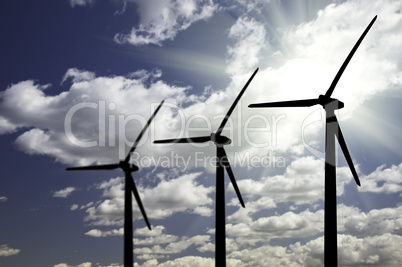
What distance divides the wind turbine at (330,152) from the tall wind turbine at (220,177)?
6.07 m

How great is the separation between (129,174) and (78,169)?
9126 millimetres

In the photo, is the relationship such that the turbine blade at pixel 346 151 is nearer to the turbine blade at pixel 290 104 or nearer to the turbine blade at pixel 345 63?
the turbine blade at pixel 345 63

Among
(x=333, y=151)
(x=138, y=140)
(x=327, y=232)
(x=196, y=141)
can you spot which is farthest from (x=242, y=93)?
(x=327, y=232)

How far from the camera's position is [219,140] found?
179 feet

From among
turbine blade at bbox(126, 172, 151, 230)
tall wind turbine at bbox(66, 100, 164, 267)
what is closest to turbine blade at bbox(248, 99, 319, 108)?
tall wind turbine at bbox(66, 100, 164, 267)

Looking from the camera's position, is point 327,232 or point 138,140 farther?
point 138,140

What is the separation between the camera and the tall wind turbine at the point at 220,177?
48.9 meters

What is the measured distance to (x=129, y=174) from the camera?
188ft

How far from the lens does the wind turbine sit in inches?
1545

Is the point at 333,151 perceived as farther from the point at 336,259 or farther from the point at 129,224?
the point at 129,224

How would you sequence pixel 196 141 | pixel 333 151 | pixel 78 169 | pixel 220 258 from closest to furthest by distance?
pixel 333 151
pixel 220 258
pixel 196 141
pixel 78 169

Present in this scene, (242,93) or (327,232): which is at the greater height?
(242,93)

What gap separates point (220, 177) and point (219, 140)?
538cm

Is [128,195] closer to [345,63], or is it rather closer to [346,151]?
[346,151]
